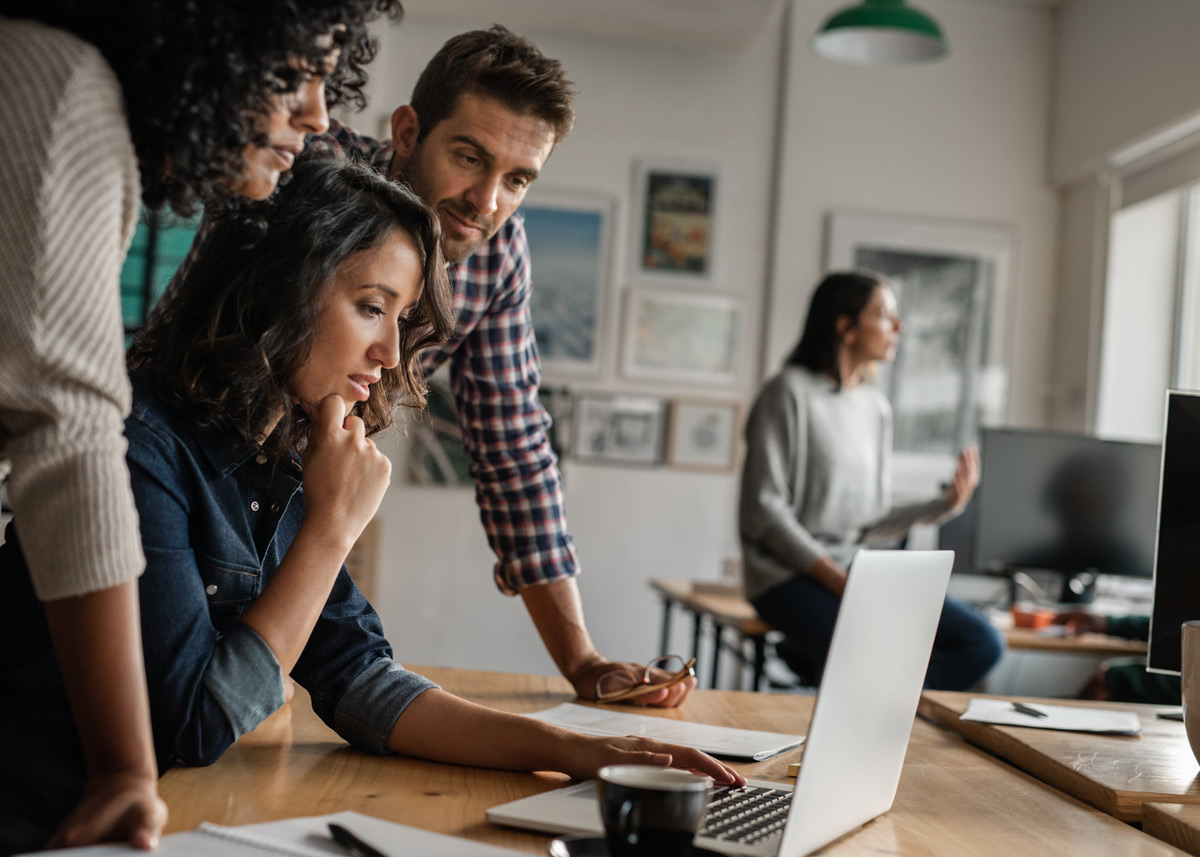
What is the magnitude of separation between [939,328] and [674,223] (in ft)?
3.85

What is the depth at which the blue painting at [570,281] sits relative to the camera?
4.52 meters

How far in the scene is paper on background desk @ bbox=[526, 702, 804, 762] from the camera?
1.11m

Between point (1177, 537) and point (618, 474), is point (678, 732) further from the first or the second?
point (618, 474)

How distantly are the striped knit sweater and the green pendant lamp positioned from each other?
304 centimetres

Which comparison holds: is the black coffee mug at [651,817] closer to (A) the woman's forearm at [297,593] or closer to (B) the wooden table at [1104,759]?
(A) the woman's forearm at [297,593]

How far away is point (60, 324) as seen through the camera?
26.3 inches

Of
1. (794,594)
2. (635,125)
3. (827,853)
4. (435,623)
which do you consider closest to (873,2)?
(635,125)

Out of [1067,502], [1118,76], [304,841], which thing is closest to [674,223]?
[1118,76]

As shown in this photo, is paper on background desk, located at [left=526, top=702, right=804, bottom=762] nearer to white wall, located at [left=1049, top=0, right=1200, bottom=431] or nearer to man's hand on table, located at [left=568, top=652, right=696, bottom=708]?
man's hand on table, located at [left=568, top=652, right=696, bottom=708]

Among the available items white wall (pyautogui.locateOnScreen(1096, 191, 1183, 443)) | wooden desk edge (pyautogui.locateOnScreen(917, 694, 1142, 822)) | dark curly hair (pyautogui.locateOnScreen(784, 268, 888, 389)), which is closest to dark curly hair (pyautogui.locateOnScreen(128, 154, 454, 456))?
wooden desk edge (pyautogui.locateOnScreen(917, 694, 1142, 822))

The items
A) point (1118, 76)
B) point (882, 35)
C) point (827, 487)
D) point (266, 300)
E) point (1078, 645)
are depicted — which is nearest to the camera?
point (266, 300)

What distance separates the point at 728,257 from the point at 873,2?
4.52ft

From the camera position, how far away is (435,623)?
14.6 feet

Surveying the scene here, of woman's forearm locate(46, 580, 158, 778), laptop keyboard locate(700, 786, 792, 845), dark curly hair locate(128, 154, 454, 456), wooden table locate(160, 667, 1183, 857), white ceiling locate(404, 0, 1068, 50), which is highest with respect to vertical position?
white ceiling locate(404, 0, 1068, 50)
